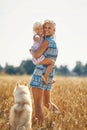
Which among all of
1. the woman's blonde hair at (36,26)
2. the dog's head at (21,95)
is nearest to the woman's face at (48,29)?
the woman's blonde hair at (36,26)

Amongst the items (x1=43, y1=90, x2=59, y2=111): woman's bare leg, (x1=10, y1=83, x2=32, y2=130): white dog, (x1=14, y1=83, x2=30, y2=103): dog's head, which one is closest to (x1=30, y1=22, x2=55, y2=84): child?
(x1=43, y1=90, x2=59, y2=111): woman's bare leg

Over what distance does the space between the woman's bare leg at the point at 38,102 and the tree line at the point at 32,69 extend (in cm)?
6599

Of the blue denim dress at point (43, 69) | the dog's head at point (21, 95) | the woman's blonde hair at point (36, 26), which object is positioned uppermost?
the woman's blonde hair at point (36, 26)

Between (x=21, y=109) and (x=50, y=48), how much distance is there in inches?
48.7

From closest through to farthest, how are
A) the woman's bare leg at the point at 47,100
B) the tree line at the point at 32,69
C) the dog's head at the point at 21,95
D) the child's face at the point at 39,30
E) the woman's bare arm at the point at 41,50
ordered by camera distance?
the dog's head at the point at 21,95 < the woman's bare arm at the point at 41,50 < the child's face at the point at 39,30 < the woman's bare leg at the point at 47,100 < the tree line at the point at 32,69

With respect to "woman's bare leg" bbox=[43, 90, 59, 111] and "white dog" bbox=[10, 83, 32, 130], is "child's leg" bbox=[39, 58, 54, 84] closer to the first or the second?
"woman's bare leg" bbox=[43, 90, 59, 111]

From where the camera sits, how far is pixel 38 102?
702 centimetres

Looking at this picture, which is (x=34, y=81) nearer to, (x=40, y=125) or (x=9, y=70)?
(x=40, y=125)

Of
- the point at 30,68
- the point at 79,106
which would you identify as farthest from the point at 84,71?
the point at 79,106

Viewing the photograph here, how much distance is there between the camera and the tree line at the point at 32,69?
244 feet

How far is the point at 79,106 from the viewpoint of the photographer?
303 inches

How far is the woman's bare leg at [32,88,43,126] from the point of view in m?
6.95

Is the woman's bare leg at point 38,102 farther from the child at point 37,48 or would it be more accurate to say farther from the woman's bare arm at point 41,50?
the woman's bare arm at point 41,50

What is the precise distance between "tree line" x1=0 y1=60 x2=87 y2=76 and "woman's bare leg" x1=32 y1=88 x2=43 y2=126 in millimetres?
65989
